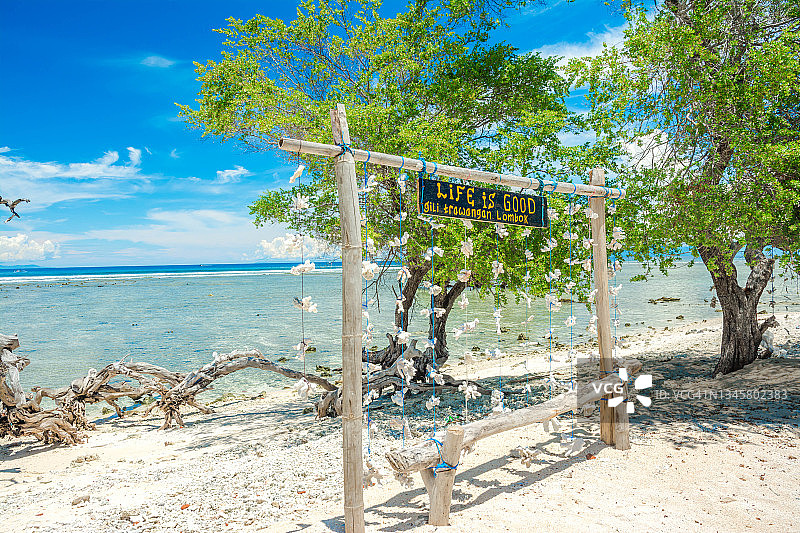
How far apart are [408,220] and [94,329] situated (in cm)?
2233

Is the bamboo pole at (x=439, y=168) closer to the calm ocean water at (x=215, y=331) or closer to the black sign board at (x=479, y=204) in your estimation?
the black sign board at (x=479, y=204)

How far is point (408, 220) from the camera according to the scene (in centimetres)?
697

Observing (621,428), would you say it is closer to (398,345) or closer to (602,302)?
(602,302)

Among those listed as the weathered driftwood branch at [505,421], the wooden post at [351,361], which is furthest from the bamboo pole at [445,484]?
the wooden post at [351,361]

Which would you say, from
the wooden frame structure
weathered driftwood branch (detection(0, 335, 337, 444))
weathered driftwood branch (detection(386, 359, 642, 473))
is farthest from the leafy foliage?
weathered driftwood branch (detection(0, 335, 337, 444))

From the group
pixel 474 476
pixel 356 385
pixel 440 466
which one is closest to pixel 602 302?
pixel 474 476

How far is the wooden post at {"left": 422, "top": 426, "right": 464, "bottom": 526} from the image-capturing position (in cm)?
381

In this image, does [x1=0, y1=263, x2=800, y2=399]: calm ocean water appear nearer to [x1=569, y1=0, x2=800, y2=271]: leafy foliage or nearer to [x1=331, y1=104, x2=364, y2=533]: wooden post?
[x1=569, y1=0, x2=800, y2=271]: leafy foliage

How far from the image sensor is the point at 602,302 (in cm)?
556

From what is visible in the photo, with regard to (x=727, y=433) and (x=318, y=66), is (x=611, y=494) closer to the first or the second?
(x=727, y=433)

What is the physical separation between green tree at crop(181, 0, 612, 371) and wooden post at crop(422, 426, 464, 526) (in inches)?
132

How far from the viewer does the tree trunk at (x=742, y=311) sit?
27.1 feet

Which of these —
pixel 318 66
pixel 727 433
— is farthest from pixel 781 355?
pixel 318 66

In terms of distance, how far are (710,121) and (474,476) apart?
18.4 ft
